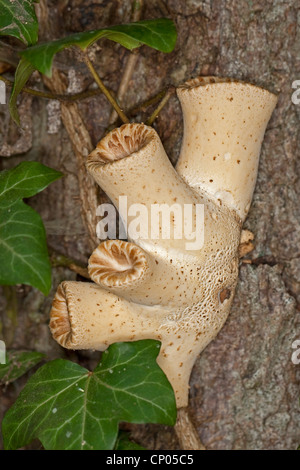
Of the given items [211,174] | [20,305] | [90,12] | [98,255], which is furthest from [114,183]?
[20,305]

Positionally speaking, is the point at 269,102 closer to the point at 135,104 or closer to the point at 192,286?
the point at 135,104

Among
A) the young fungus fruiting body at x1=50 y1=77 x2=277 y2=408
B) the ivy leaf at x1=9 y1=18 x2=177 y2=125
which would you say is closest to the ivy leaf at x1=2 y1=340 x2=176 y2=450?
the young fungus fruiting body at x1=50 y1=77 x2=277 y2=408

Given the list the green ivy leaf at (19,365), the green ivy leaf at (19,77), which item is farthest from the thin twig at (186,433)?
the green ivy leaf at (19,77)

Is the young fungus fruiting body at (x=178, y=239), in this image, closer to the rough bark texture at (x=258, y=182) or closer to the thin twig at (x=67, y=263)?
the rough bark texture at (x=258, y=182)

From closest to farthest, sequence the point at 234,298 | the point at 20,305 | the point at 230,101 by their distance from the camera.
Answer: the point at 230,101, the point at 234,298, the point at 20,305

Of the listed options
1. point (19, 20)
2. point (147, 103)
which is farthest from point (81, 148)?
point (19, 20)

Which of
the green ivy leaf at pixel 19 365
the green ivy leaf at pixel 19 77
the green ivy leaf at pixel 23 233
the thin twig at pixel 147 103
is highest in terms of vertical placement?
the green ivy leaf at pixel 19 77
